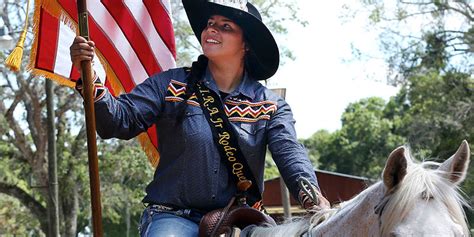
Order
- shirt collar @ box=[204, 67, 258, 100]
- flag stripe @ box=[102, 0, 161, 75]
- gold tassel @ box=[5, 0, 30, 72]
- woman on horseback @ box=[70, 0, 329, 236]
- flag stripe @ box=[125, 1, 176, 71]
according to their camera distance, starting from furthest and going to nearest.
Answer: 1. flag stripe @ box=[125, 1, 176, 71]
2. flag stripe @ box=[102, 0, 161, 75]
3. gold tassel @ box=[5, 0, 30, 72]
4. shirt collar @ box=[204, 67, 258, 100]
5. woman on horseback @ box=[70, 0, 329, 236]

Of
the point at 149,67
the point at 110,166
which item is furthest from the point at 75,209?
the point at 149,67

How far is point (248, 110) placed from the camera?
577cm

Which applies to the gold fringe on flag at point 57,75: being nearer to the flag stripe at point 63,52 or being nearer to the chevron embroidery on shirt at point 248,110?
the flag stripe at point 63,52

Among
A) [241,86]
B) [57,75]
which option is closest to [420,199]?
[241,86]

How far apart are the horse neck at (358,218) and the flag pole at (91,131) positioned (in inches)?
58.8

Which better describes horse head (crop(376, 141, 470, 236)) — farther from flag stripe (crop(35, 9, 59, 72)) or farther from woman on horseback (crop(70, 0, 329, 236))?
flag stripe (crop(35, 9, 59, 72))

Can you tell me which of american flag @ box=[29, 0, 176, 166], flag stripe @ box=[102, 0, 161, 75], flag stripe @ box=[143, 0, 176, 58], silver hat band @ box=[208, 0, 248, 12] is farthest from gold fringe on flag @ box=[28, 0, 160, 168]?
silver hat band @ box=[208, 0, 248, 12]

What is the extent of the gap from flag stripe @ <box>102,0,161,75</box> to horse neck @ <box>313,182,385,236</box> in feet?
10.2

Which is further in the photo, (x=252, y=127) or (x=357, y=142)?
(x=357, y=142)

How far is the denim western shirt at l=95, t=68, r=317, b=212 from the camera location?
5480mm

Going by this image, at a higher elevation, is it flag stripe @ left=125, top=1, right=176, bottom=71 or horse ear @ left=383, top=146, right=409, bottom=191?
flag stripe @ left=125, top=1, right=176, bottom=71

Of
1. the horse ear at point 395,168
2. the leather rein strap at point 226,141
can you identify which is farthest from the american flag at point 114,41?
the horse ear at point 395,168

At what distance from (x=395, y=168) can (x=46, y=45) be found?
3.41 metres

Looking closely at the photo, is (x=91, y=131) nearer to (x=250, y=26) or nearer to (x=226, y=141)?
(x=226, y=141)
